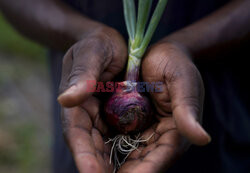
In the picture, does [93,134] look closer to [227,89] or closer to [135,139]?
[135,139]

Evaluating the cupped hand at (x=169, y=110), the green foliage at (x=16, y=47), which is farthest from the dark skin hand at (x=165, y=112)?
the green foliage at (x=16, y=47)

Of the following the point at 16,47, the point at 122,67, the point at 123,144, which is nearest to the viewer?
the point at 123,144

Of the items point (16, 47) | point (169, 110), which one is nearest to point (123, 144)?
point (169, 110)

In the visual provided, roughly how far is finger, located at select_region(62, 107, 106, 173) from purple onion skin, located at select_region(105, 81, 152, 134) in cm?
14

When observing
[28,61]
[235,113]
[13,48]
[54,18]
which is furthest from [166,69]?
[13,48]

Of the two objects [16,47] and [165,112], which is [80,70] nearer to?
[165,112]

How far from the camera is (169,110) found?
1.33m

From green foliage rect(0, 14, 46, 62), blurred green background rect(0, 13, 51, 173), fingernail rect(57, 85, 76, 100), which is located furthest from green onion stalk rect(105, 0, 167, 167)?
green foliage rect(0, 14, 46, 62)

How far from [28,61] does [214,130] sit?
10.2ft

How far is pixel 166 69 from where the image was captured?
1312 millimetres

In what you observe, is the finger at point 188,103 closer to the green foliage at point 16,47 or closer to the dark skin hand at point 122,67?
the dark skin hand at point 122,67

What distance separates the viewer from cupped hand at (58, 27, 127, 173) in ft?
3.60

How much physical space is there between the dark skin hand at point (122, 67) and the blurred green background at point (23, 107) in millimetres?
812

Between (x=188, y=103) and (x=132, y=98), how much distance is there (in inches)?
14.9
